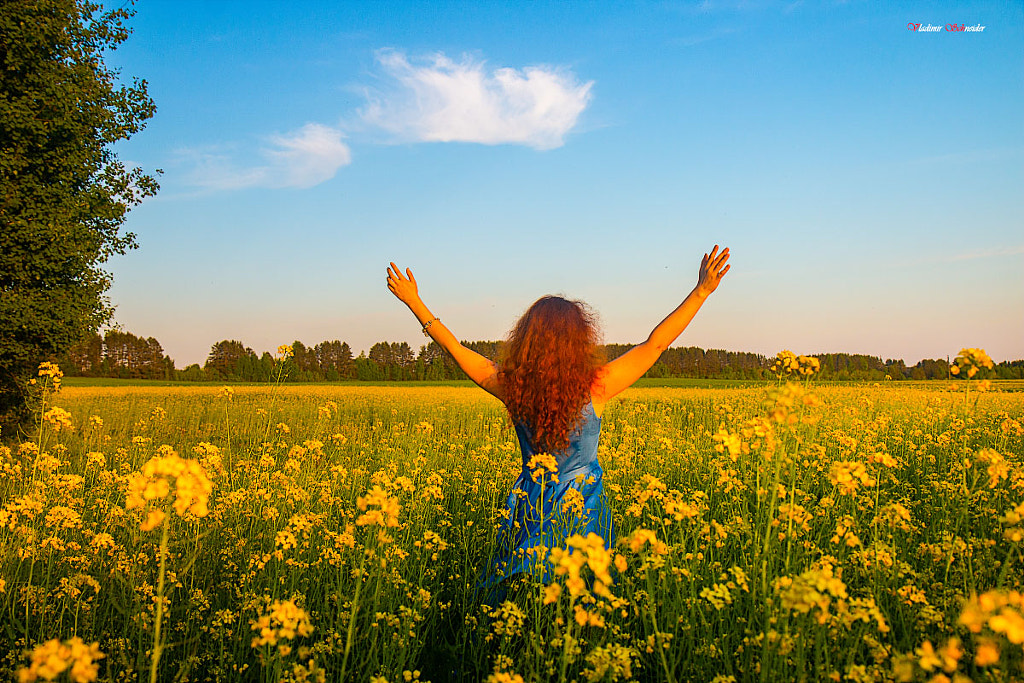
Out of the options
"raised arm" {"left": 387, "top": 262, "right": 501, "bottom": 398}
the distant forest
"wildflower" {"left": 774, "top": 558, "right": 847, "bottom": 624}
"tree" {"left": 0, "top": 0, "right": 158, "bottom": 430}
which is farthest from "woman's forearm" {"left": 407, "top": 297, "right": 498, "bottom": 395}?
the distant forest

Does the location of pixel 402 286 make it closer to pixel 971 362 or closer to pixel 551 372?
pixel 551 372

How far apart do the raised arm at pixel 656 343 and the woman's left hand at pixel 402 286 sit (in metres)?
1.43

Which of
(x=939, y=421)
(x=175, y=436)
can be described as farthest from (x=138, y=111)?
(x=939, y=421)

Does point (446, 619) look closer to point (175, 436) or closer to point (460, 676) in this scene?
point (460, 676)

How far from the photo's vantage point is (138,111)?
11.7 m

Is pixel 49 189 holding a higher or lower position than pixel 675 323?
higher

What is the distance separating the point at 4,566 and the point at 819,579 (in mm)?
4787

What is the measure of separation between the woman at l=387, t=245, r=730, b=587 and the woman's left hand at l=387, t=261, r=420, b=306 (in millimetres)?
184

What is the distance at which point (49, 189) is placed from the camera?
33.0ft

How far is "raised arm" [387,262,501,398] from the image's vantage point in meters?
3.93

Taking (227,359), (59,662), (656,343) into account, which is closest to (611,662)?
(59,662)

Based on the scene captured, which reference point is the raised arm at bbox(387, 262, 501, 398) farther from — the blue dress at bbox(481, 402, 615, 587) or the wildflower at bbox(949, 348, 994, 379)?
the wildflower at bbox(949, 348, 994, 379)

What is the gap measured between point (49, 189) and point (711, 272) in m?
11.5

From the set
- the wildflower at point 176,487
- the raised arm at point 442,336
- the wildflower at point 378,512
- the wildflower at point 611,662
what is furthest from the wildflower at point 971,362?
the wildflower at point 176,487
